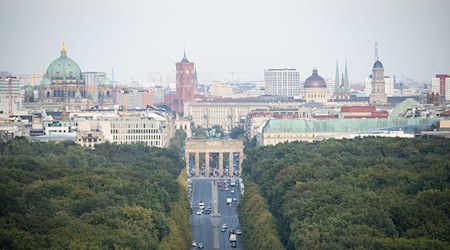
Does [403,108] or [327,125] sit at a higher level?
[403,108]

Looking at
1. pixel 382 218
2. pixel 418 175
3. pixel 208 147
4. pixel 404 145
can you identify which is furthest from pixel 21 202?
pixel 208 147

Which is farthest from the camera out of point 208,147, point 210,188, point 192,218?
point 208,147

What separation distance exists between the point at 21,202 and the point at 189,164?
86868mm

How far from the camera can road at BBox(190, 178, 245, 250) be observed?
9533cm

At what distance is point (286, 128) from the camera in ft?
538

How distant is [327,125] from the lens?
165m

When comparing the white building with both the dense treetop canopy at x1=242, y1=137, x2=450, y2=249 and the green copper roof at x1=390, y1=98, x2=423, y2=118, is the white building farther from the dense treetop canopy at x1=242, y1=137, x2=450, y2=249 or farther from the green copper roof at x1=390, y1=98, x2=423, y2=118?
the dense treetop canopy at x1=242, y1=137, x2=450, y2=249

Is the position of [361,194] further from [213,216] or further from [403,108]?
[403,108]

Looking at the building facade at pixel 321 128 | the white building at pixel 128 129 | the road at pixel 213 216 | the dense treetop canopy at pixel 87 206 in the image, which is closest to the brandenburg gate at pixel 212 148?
the building facade at pixel 321 128

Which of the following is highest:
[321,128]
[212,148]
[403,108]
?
[403,108]

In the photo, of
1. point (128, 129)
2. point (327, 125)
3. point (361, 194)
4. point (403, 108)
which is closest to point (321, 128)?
point (327, 125)

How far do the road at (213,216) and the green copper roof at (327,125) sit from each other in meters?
20.9

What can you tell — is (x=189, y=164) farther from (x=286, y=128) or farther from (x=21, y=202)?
(x=21, y=202)

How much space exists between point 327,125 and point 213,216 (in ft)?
184
